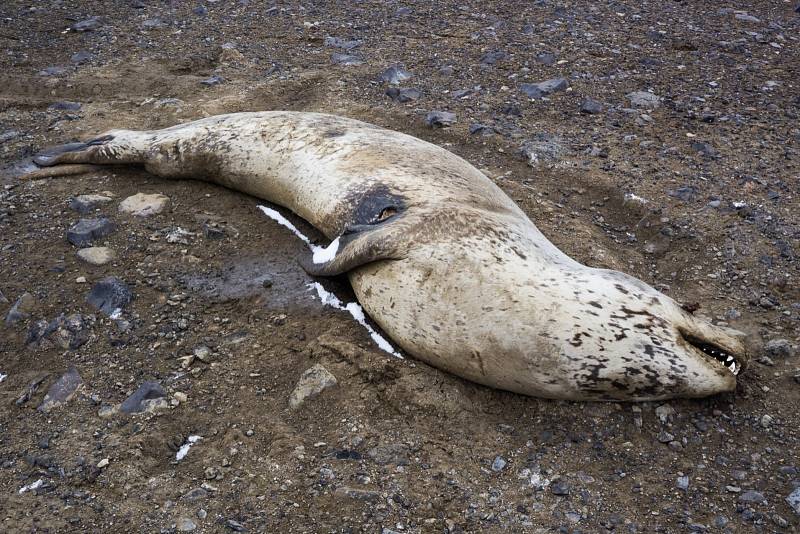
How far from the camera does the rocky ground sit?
9.53 ft

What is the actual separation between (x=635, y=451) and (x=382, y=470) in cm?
99

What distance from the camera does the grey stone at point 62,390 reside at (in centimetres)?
326

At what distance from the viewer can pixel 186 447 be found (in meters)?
3.09

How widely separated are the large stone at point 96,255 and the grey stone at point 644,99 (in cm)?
357

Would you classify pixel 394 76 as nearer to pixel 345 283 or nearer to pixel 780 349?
pixel 345 283

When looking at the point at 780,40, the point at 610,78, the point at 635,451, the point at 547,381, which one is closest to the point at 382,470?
the point at 547,381

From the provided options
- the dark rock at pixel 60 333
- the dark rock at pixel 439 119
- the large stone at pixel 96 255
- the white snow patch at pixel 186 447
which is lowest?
the large stone at pixel 96 255

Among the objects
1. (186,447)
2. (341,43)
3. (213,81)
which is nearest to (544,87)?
(341,43)

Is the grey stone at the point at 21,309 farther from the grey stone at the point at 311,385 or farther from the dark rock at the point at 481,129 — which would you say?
the dark rock at the point at 481,129

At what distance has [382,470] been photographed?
9.82 feet

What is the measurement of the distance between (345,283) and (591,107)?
2504mm

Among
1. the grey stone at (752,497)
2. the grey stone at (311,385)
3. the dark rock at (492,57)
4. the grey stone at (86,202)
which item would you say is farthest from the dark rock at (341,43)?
the grey stone at (752,497)

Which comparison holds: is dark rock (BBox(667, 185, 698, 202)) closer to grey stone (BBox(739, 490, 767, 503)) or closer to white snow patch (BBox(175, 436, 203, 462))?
grey stone (BBox(739, 490, 767, 503))

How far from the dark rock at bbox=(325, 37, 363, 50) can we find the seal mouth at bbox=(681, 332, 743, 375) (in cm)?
417
